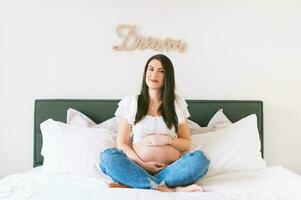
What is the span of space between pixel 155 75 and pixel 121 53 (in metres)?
0.66

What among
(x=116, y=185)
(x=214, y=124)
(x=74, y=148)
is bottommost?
(x=116, y=185)

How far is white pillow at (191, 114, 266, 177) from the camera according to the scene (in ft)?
7.57

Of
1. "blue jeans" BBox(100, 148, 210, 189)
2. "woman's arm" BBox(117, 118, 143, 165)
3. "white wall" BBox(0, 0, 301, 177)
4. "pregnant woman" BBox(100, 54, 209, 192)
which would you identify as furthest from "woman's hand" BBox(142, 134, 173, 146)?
"white wall" BBox(0, 0, 301, 177)

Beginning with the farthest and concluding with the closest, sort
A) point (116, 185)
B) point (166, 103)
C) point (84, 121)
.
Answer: point (84, 121), point (166, 103), point (116, 185)

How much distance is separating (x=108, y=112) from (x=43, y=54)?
68 cm

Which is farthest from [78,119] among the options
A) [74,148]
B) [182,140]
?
[182,140]

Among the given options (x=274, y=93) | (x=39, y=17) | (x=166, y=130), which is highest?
(x=39, y=17)

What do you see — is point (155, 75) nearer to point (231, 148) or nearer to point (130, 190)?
point (231, 148)

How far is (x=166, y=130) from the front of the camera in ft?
7.36

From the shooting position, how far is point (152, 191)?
1760 millimetres

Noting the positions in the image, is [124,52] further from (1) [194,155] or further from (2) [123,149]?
(1) [194,155]

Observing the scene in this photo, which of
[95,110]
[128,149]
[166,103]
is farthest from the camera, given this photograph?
[95,110]

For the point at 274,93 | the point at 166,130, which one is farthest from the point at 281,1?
the point at 166,130

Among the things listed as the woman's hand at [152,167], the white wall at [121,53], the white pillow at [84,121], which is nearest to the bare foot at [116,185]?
the woman's hand at [152,167]
